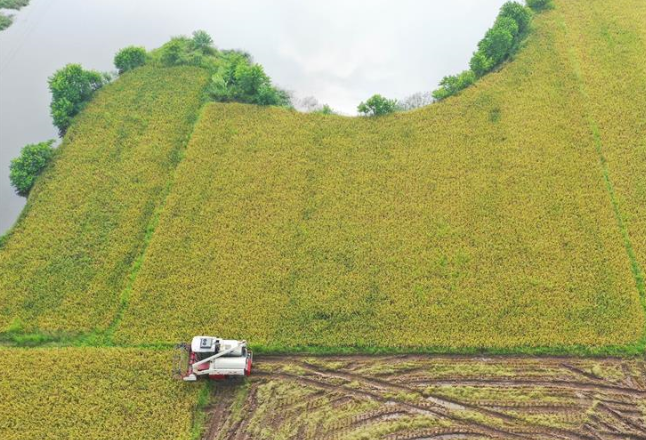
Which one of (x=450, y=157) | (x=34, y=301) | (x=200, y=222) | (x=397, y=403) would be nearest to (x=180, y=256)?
(x=200, y=222)

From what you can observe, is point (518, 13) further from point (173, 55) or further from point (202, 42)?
point (173, 55)

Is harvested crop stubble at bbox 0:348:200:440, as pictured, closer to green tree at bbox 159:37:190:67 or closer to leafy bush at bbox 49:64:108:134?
leafy bush at bbox 49:64:108:134

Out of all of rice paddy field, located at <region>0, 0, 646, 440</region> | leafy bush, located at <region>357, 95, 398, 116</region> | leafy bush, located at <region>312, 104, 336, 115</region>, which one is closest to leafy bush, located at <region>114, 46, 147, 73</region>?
rice paddy field, located at <region>0, 0, 646, 440</region>

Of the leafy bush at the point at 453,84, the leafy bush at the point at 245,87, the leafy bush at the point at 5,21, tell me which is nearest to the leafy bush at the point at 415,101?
the leafy bush at the point at 453,84

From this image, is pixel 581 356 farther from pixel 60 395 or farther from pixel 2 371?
pixel 2 371

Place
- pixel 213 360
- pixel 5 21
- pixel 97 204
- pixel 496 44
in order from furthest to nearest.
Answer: pixel 5 21 → pixel 496 44 → pixel 97 204 → pixel 213 360

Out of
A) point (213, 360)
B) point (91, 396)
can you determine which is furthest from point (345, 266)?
point (91, 396)

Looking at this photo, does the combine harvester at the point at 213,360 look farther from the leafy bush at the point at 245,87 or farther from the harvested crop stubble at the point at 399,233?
the leafy bush at the point at 245,87
